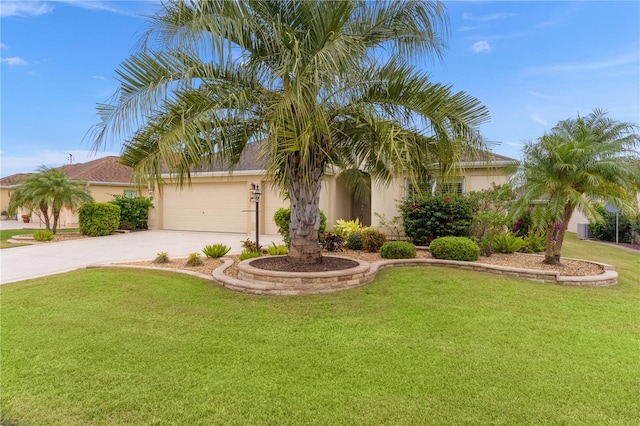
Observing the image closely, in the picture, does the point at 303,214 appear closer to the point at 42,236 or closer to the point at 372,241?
the point at 372,241

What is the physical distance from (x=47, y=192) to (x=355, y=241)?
12466mm

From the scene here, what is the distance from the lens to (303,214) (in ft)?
22.7

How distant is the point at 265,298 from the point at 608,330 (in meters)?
4.85

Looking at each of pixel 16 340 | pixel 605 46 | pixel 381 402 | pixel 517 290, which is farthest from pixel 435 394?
pixel 605 46

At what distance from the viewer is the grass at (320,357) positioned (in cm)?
279

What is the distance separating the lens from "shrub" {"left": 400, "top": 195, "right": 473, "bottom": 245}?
426 inches

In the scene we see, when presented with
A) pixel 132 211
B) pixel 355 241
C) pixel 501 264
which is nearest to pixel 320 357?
pixel 501 264

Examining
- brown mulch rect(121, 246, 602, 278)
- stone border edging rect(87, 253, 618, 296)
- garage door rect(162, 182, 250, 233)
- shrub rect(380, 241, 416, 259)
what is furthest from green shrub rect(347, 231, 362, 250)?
garage door rect(162, 182, 250, 233)

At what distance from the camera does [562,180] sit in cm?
755

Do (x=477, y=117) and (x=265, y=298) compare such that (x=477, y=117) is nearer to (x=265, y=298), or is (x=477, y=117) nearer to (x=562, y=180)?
(x=562, y=180)

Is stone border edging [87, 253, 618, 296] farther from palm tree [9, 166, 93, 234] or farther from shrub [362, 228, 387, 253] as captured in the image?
palm tree [9, 166, 93, 234]

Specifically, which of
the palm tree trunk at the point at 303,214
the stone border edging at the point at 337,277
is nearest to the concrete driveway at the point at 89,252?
the stone border edging at the point at 337,277

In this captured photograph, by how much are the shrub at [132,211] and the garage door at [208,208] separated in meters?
1.01

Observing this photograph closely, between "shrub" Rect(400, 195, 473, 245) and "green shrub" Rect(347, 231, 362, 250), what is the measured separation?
203cm
